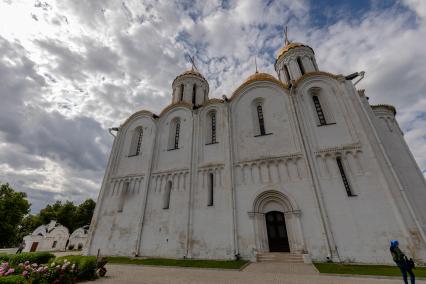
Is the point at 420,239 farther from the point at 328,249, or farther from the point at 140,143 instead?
the point at 140,143

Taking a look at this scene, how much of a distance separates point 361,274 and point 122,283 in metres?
8.91

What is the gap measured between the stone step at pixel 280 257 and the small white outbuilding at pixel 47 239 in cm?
3306

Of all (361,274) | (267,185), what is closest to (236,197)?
(267,185)

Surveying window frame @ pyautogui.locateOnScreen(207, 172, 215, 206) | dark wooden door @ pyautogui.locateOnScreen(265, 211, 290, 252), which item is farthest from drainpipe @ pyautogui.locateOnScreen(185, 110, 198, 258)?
dark wooden door @ pyautogui.locateOnScreen(265, 211, 290, 252)

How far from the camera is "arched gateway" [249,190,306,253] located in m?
11.8

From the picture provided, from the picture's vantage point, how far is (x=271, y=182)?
43.9 feet

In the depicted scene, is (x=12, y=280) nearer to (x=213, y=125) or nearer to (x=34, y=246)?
(x=213, y=125)

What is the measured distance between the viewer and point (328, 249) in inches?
419

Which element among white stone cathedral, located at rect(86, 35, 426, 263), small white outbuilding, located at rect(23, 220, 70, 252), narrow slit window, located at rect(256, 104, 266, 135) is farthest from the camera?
small white outbuilding, located at rect(23, 220, 70, 252)

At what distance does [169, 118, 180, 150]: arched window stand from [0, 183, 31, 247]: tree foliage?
25910 mm

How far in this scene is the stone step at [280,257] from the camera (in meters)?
10.8

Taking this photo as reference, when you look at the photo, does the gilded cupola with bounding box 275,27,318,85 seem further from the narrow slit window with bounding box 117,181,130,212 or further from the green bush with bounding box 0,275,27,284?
the green bush with bounding box 0,275,27,284

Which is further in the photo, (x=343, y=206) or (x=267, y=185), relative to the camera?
(x=267, y=185)

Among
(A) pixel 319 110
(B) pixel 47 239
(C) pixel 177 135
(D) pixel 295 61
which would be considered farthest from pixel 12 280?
(B) pixel 47 239
